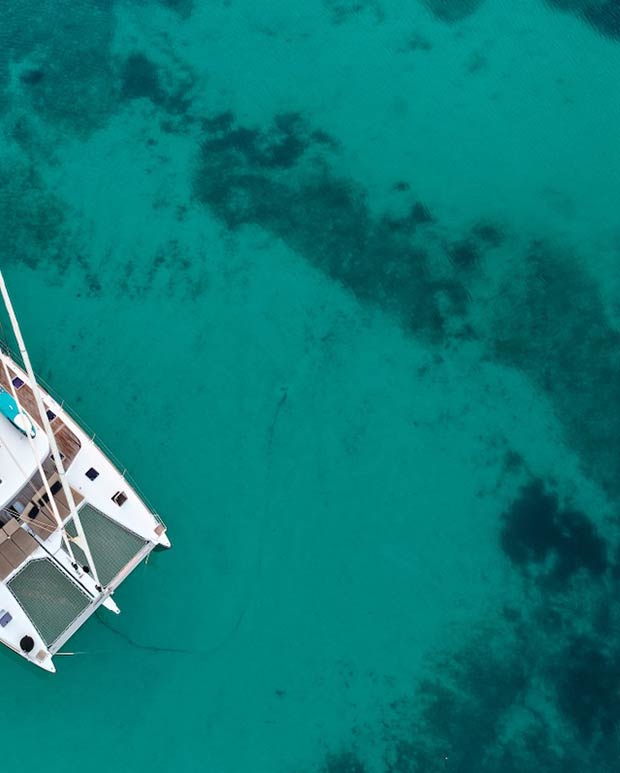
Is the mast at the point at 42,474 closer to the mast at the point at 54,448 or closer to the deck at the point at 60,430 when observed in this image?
the deck at the point at 60,430

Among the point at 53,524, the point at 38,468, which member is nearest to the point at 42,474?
the point at 38,468

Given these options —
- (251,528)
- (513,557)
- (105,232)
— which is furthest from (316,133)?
(513,557)

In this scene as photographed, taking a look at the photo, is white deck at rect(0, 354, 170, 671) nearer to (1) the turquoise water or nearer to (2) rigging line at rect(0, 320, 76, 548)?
(2) rigging line at rect(0, 320, 76, 548)

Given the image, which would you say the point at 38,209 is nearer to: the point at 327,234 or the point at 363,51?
the point at 327,234

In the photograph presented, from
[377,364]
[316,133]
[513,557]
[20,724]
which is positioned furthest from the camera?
[316,133]

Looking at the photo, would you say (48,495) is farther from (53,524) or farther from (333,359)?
(333,359)
